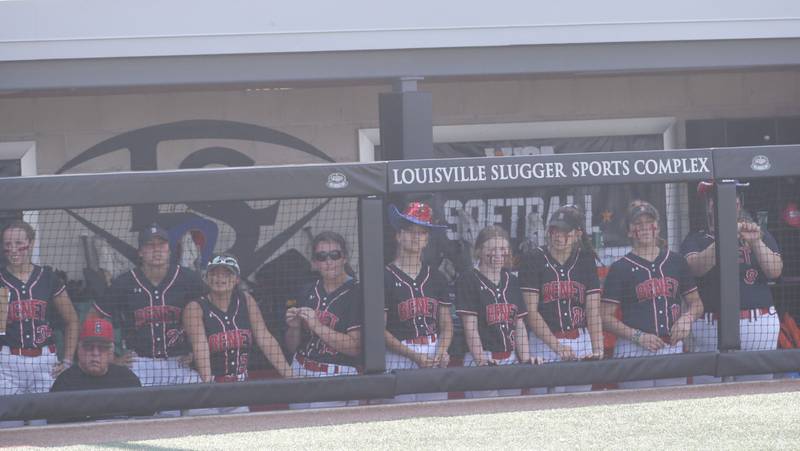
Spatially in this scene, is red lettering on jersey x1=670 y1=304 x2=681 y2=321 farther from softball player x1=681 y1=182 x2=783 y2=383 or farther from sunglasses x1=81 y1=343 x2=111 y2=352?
sunglasses x1=81 y1=343 x2=111 y2=352

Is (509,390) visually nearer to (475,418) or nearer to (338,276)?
(475,418)

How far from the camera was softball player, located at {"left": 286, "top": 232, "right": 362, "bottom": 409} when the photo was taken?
5.59 metres

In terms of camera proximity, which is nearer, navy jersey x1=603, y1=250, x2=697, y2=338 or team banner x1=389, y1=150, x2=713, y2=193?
team banner x1=389, y1=150, x2=713, y2=193

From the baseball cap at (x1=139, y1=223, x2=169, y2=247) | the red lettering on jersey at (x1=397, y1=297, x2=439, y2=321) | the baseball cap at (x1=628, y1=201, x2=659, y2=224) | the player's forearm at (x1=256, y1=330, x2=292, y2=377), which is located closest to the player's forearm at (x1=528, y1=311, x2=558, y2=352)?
the red lettering on jersey at (x1=397, y1=297, x2=439, y2=321)

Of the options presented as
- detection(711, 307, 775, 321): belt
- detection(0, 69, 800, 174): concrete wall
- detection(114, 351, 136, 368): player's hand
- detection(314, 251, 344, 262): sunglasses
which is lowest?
detection(114, 351, 136, 368): player's hand

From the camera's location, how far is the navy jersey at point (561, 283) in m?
5.70

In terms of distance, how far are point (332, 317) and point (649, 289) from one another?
1.63 metres

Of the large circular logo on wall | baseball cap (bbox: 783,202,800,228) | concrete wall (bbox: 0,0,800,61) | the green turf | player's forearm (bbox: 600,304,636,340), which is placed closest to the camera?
the green turf

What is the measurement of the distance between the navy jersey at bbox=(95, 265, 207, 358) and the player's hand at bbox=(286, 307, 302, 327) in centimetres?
43

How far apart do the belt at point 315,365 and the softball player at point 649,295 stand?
1417 mm

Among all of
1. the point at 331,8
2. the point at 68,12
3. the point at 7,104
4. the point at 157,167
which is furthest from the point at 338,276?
the point at 7,104

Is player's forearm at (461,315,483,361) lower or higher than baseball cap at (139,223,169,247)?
lower

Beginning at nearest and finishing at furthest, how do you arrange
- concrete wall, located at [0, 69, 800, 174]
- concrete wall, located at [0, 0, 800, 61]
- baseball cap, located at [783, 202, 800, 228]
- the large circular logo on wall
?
concrete wall, located at [0, 0, 800, 61] → baseball cap, located at [783, 202, 800, 228] → the large circular logo on wall → concrete wall, located at [0, 69, 800, 174]

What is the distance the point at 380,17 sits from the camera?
7.46m
